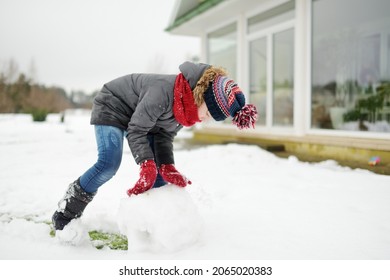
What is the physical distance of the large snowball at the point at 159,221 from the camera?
175cm

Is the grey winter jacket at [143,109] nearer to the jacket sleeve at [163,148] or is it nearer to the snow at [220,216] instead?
the jacket sleeve at [163,148]

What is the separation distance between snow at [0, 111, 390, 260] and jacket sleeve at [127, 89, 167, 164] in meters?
0.27

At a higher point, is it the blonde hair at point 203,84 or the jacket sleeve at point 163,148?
the blonde hair at point 203,84

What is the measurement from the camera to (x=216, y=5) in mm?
6871

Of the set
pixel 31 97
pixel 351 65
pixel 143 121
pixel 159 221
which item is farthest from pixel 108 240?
pixel 31 97

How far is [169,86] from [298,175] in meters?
2.53

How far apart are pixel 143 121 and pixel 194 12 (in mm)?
6669

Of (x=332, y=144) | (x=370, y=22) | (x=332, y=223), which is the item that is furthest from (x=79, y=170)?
(x=370, y=22)

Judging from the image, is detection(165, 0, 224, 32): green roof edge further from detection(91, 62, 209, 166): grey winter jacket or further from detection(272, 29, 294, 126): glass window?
detection(91, 62, 209, 166): grey winter jacket

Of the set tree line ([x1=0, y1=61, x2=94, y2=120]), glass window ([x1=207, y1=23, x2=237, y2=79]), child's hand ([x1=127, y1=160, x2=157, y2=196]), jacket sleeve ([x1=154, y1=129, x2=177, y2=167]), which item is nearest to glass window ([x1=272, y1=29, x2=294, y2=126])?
glass window ([x1=207, y1=23, x2=237, y2=79])

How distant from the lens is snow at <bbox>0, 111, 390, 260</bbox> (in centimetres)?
175

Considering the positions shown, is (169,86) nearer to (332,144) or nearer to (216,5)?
(332,144)

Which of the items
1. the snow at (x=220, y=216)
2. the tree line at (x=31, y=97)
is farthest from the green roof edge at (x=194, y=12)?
the snow at (x=220, y=216)

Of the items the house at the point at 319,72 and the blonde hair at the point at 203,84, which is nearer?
the blonde hair at the point at 203,84
